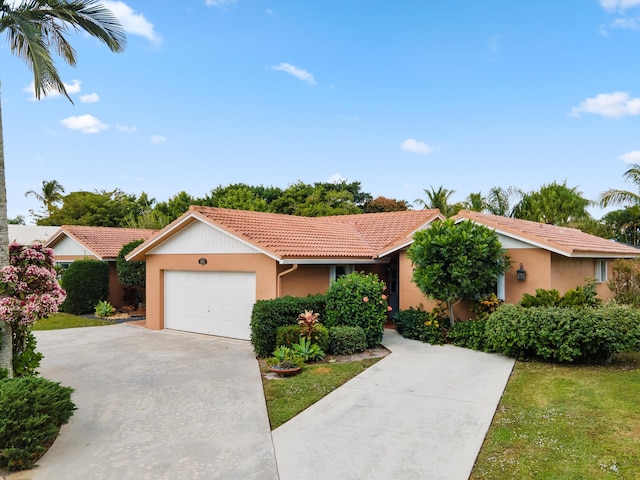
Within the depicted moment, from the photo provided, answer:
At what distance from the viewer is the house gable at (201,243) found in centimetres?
1345

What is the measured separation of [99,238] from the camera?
76.8ft

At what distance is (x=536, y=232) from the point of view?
1346 centimetres

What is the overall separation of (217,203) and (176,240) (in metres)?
30.4

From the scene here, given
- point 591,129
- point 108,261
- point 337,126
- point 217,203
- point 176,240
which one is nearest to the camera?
point 176,240

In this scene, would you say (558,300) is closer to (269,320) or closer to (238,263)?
(269,320)

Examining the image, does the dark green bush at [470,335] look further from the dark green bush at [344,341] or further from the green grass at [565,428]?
the dark green bush at [344,341]

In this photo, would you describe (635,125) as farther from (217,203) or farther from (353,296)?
(217,203)

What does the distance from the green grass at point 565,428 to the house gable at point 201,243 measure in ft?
26.4

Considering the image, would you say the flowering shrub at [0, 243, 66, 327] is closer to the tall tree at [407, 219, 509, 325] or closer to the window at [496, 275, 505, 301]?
the tall tree at [407, 219, 509, 325]

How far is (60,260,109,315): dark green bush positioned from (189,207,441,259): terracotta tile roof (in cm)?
957

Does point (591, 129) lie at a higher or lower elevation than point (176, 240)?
higher

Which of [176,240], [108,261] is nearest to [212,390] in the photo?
[176,240]

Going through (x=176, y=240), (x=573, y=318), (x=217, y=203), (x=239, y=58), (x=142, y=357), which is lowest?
(x=142, y=357)

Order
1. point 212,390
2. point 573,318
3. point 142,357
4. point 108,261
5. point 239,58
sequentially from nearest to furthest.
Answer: point 212,390 < point 573,318 < point 142,357 < point 239,58 < point 108,261
